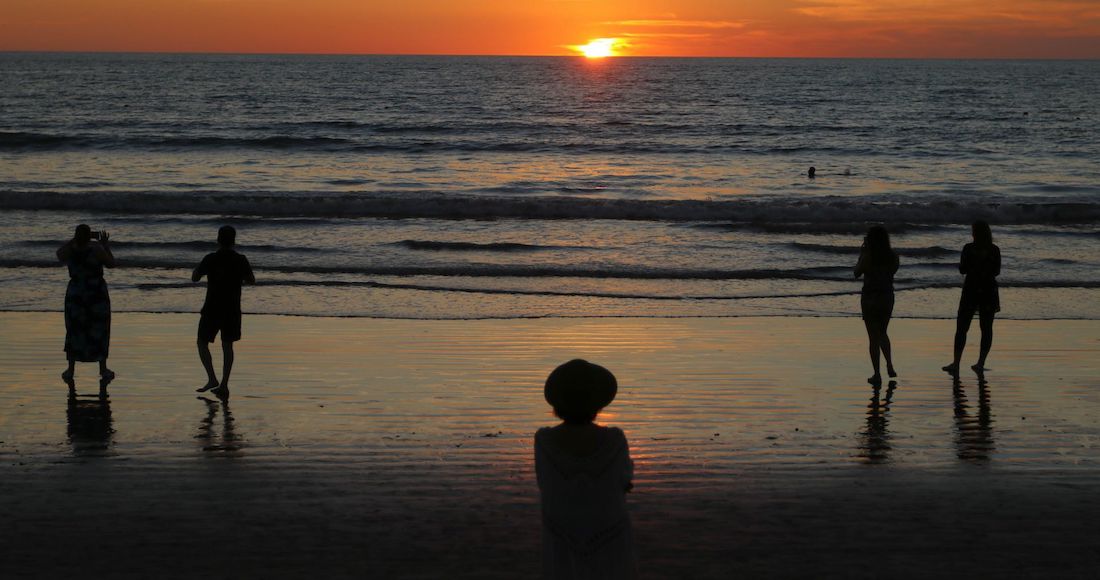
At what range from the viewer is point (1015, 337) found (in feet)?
40.8

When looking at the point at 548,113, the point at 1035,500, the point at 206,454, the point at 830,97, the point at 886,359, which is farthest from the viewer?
the point at 830,97

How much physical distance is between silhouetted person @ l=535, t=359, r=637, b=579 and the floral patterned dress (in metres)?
7.16

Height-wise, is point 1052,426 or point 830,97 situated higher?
point 830,97

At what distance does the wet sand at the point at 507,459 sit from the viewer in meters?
5.63

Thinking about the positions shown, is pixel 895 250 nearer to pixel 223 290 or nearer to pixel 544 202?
pixel 544 202

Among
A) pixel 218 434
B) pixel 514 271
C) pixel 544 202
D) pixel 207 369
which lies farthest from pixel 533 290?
pixel 544 202

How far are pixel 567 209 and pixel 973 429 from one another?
19.3 m

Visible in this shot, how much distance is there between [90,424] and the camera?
8234 mm

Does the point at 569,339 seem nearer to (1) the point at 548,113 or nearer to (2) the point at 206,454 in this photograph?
(2) the point at 206,454

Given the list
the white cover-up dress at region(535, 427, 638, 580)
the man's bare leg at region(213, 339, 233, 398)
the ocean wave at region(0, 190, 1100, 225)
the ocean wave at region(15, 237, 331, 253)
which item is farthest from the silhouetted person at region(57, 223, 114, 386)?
the ocean wave at region(0, 190, 1100, 225)

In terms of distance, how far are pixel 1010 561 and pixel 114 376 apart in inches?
291

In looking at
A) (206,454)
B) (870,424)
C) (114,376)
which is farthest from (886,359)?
(114,376)

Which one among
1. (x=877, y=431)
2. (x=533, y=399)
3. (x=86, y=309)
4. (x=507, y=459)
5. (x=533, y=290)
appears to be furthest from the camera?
(x=533, y=290)

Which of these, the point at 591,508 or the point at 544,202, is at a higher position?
the point at 544,202
